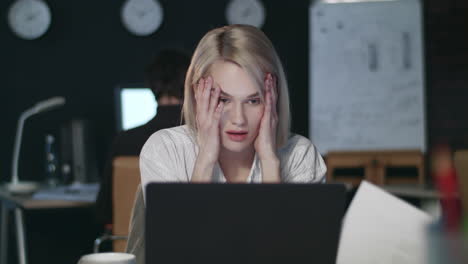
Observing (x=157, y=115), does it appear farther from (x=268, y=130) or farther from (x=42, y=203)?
(x=268, y=130)

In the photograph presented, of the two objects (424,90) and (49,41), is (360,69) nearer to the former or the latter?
(424,90)

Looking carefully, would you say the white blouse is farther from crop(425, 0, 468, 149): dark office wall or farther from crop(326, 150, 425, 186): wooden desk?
crop(425, 0, 468, 149): dark office wall

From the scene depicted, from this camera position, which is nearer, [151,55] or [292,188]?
[292,188]

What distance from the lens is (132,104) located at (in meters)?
3.80

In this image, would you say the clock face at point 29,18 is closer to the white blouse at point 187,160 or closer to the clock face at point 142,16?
the clock face at point 142,16

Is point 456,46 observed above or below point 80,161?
above

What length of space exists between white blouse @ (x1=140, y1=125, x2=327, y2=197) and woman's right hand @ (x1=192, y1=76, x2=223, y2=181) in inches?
3.8

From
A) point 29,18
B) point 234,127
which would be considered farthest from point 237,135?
point 29,18

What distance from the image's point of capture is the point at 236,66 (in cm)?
134

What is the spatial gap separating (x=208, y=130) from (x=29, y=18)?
3566 millimetres

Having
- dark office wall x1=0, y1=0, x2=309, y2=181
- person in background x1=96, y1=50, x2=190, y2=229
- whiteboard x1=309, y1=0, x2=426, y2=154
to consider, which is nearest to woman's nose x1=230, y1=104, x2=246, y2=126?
person in background x1=96, y1=50, x2=190, y2=229

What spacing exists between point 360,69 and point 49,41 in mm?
2479

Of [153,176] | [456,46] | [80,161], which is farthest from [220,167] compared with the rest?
[456,46]

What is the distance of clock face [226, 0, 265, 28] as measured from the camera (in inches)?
197
